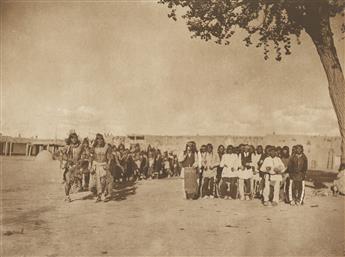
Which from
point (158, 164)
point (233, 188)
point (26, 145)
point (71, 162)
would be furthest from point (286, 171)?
point (26, 145)

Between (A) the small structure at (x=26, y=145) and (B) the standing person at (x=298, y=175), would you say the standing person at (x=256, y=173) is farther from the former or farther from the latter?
(A) the small structure at (x=26, y=145)

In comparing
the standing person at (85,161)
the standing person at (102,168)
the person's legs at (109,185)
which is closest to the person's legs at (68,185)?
the standing person at (85,161)

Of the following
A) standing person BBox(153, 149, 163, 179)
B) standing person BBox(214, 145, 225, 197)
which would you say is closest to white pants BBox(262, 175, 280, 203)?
standing person BBox(214, 145, 225, 197)

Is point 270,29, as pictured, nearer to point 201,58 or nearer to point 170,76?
point 201,58

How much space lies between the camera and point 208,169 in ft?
14.9

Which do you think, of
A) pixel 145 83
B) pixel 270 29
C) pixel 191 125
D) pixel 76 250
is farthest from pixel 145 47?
pixel 76 250

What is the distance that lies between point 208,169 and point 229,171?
0.62 feet

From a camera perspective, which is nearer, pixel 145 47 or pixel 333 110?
pixel 333 110

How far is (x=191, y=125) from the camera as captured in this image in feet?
14.8

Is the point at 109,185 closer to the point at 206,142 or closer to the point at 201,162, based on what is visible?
the point at 201,162

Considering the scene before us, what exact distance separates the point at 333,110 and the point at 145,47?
69.4 inches

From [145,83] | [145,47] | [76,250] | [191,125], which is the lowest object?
[76,250]

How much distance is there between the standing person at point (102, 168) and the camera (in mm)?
4588

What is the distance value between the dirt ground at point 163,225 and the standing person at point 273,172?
0.10m
